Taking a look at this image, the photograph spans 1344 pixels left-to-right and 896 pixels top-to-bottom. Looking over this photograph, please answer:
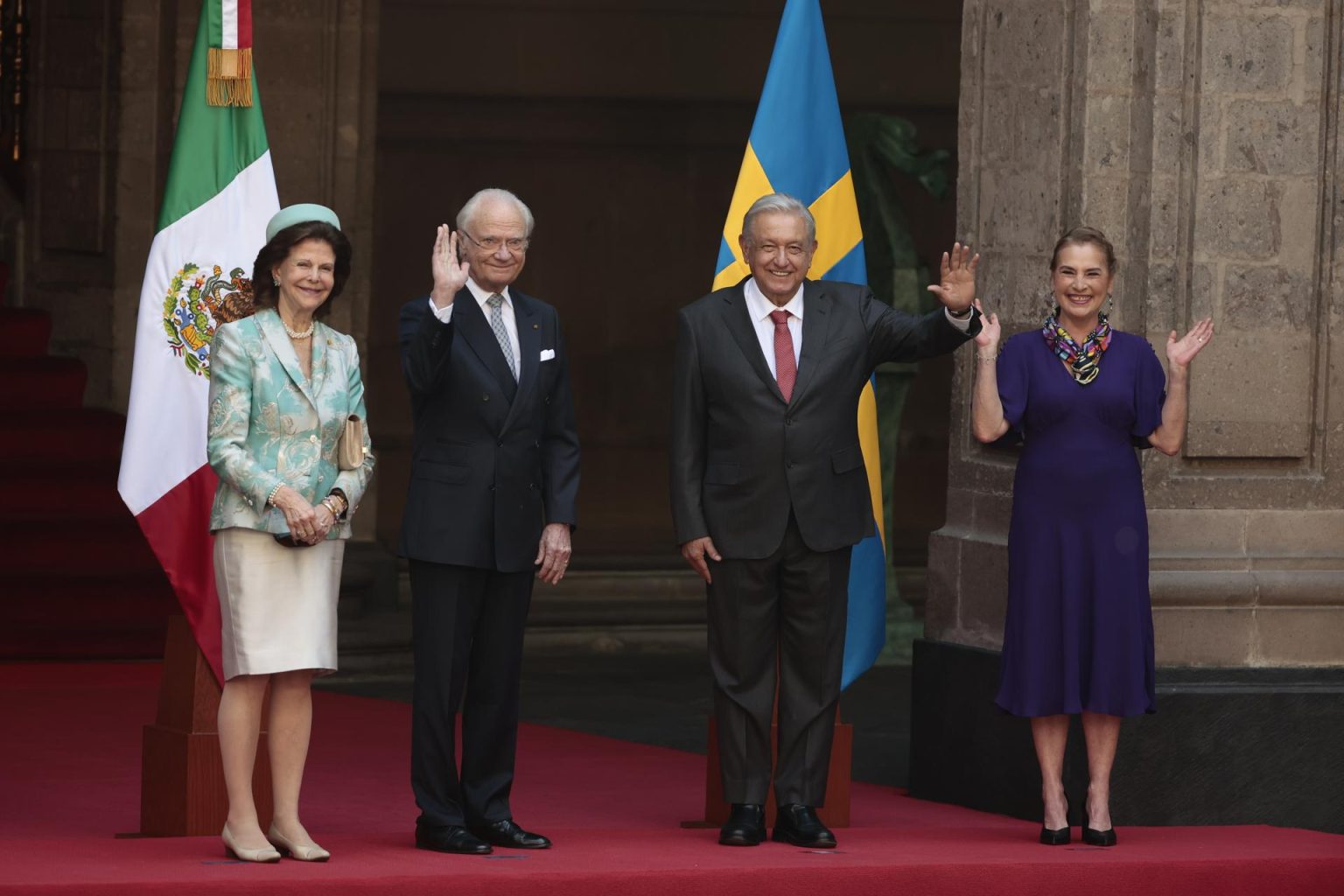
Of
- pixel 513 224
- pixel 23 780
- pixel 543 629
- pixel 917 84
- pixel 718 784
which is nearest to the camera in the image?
pixel 513 224

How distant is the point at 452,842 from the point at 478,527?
763 millimetres

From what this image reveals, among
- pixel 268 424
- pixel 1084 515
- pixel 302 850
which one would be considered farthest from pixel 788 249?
pixel 302 850

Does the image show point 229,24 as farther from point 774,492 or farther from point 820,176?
point 774,492

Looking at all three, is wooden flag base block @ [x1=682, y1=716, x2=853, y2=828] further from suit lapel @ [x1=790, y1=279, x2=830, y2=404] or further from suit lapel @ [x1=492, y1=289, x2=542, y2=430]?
suit lapel @ [x1=492, y1=289, x2=542, y2=430]

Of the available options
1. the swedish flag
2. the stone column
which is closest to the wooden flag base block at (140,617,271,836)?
the swedish flag

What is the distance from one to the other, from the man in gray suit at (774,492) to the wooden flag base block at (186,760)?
122cm

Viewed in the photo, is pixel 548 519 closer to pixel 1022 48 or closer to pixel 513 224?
pixel 513 224

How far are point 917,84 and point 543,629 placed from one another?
3.74 m

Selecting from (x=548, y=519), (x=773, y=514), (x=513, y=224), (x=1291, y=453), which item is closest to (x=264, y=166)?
(x=513, y=224)

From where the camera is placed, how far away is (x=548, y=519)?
630 centimetres

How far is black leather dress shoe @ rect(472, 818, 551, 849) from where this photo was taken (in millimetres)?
6180

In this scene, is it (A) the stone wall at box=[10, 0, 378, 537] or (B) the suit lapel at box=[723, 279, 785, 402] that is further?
(A) the stone wall at box=[10, 0, 378, 537]

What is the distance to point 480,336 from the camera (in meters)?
6.21

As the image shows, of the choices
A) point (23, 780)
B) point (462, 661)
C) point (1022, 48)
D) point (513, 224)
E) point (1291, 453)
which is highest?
point (1022, 48)
